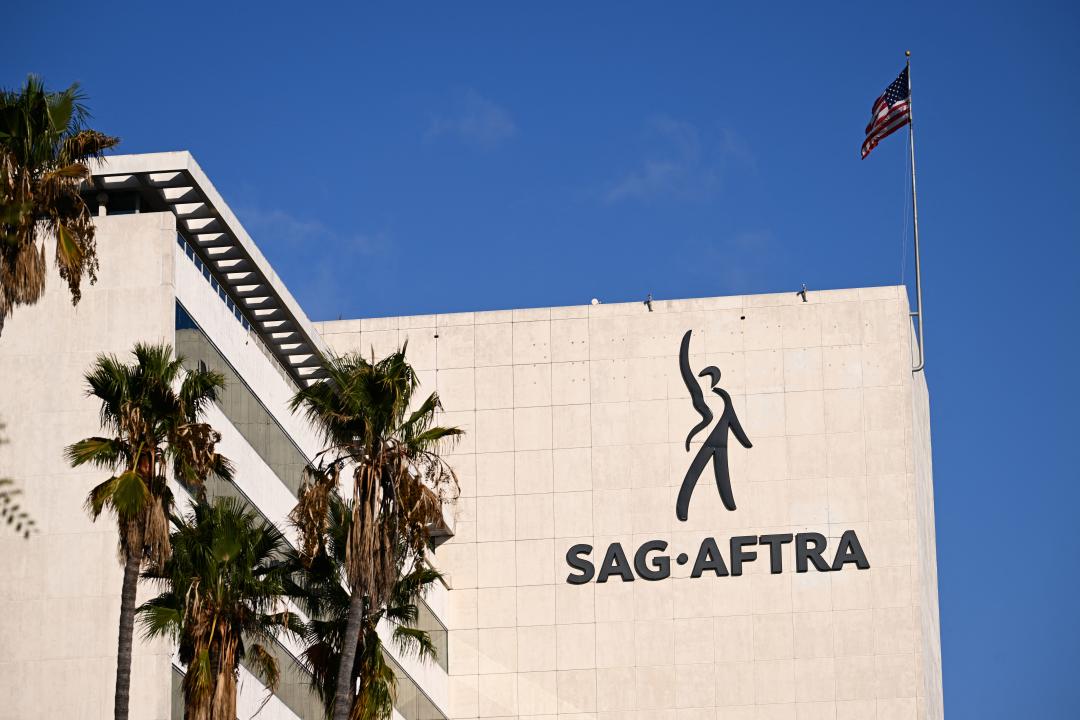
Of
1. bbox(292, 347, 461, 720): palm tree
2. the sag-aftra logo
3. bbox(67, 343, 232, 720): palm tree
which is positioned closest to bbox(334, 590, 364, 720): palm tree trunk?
bbox(292, 347, 461, 720): palm tree

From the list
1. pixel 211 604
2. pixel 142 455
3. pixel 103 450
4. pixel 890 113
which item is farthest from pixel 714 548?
pixel 103 450

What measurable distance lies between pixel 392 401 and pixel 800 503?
37.1 meters

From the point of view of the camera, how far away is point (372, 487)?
43844mm

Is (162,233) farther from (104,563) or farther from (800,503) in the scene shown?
(800,503)

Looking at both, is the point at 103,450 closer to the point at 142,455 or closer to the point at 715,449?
the point at 142,455

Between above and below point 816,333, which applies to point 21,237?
below

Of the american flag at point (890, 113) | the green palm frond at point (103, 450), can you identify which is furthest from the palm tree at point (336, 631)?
the american flag at point (890, 113)

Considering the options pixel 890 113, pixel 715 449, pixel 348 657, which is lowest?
pixel 348 657

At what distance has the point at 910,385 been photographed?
A: 259 feet

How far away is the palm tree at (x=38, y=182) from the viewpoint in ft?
125

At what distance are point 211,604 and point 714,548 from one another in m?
38.7

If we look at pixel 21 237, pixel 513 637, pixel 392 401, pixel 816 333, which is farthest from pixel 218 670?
pixel 816 333

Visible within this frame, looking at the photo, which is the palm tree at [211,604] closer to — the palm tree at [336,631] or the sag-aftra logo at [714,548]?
the palm tree at [336,631]

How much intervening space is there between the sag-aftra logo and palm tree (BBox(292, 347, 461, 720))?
34547mm
